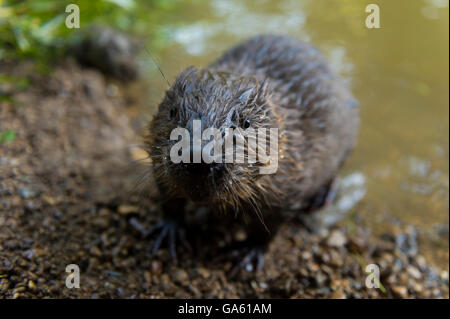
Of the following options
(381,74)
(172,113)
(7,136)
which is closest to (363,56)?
(381,74)

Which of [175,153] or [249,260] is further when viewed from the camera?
[249,260]

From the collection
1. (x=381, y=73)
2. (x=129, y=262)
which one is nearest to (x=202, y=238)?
(x=129, y=262)

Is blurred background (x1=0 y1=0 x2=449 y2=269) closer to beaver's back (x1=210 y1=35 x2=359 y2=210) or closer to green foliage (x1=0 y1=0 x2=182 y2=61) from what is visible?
green foliage (x1=0 y1=0 x2=182 y2=61)

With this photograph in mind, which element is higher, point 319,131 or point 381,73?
point 381,73

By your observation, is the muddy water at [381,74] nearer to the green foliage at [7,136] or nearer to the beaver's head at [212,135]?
the beaver's head at [212,135]

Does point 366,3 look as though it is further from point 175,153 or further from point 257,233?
point 175,153
